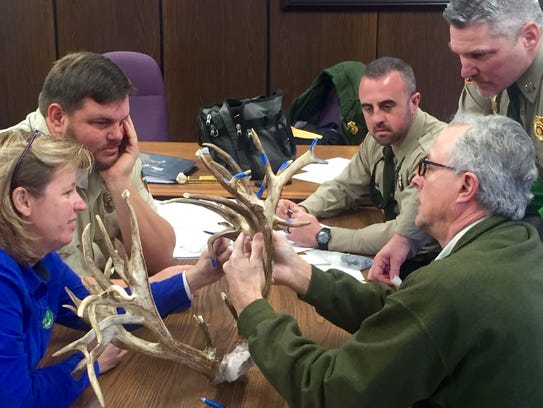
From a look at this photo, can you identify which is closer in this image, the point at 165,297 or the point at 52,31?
the point at 165,297

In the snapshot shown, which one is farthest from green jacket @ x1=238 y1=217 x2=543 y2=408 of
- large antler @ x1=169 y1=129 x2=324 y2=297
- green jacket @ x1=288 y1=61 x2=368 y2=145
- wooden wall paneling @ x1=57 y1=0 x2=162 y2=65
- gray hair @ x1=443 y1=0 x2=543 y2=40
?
wooden wall paneling @ x1=57 y1=0 x2=162 y2=65

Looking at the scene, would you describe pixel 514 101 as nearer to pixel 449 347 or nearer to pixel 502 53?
pixel 502 53

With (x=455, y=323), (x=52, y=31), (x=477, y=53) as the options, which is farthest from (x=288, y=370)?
(x=52, y=31)

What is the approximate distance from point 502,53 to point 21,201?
1502 mm

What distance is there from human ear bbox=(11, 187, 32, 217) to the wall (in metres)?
3.63

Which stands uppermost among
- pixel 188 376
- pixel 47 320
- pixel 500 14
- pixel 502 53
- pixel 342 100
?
pixel 500 14

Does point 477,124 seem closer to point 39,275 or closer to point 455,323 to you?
point 455,323

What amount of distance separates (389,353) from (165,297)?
0.63m

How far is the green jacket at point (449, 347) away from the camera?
1.04 meters

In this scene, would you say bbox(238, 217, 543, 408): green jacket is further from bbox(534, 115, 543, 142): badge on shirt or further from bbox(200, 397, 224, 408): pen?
bbox(534, 115, 543, 142): badge on shirt

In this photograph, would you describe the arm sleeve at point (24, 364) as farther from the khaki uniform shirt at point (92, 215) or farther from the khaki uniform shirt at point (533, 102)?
the khaki uniform shirt at point (533, 102)

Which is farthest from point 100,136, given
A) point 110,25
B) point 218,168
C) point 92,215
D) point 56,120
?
point 110,25

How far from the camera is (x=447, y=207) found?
1.26 m

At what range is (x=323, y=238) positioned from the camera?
6.75ft
